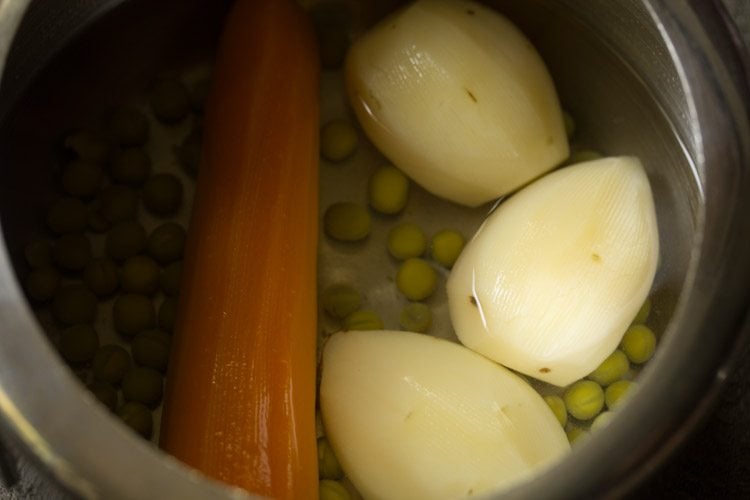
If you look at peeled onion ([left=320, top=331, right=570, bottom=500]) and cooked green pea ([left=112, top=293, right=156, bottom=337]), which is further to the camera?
cooked green pea ([left=112, top=293, right=156, bottom=337])

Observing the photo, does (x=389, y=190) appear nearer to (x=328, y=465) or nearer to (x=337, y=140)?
(x=337, y=140)

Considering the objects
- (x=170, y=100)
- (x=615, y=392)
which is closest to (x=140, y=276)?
(x=170, y=100)

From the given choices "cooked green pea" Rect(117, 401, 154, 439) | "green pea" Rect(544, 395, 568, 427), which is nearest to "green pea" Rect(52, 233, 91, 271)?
"cooked green pea" Rect(117, 401, 154, 439)

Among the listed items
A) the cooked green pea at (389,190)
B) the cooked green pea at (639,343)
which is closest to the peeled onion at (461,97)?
the cooked green pea at (389,190)

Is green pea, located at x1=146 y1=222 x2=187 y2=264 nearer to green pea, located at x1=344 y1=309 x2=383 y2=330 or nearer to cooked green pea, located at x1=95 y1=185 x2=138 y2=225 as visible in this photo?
cooked green pea, located at x1=95 y1=185 x2=138 y2=225

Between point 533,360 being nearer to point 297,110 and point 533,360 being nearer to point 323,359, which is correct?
point 323,359

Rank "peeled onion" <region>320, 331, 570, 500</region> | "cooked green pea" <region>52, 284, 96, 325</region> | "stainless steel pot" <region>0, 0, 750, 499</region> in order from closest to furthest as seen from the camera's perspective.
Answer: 1. "stainless steel pot" <region>0, 0, 750, 499</region>
2. "peeled onion" <region>320, 331, 570, 500</region>
3. "cooked green pea" <region>52, 284, 96, 325</region>

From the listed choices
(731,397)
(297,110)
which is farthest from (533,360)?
(297,110)
